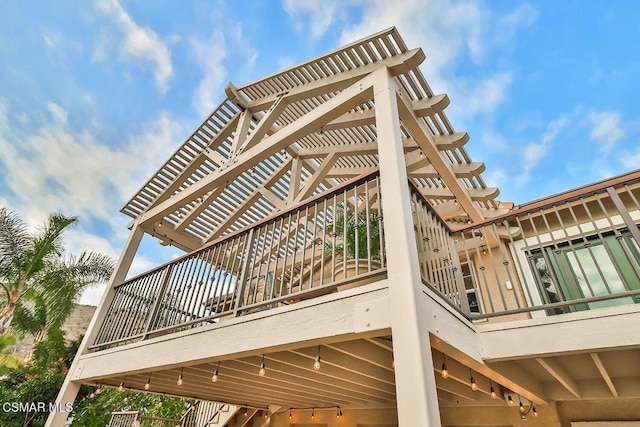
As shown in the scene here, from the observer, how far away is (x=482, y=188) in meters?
4.33

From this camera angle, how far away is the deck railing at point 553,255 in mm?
2383

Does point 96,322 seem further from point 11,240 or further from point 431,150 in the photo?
point 11,240

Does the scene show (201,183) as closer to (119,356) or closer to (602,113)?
(119,356)

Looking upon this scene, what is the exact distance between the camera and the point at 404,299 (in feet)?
5.74

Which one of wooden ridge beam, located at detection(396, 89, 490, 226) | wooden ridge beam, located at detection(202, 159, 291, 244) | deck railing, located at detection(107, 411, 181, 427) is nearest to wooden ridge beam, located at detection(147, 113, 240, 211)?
wooden ridge beam, located at detection(202, 159, 291, 244)

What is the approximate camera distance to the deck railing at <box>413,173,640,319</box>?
2383 millimetres

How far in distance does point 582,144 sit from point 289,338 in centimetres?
3469

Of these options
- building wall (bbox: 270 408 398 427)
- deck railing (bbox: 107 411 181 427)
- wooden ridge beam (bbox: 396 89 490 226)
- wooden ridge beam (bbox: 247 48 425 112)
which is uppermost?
wooden ridge beam (bbox: 247 48 425 112)

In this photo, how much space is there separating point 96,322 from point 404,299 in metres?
4.65

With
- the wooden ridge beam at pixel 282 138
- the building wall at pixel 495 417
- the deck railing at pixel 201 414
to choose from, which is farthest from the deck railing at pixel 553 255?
the deck railing at pixel 201 414

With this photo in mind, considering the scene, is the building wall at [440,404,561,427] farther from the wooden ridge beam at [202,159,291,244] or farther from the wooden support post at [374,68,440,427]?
the wooden ridge beam at [202,159,291,244]

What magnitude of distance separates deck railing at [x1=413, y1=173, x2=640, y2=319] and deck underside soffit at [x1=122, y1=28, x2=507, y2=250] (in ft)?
2.64

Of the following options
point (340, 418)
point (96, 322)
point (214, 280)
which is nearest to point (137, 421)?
point (96, 322)

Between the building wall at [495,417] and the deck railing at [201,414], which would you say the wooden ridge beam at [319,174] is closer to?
the building wall at [495,417]
